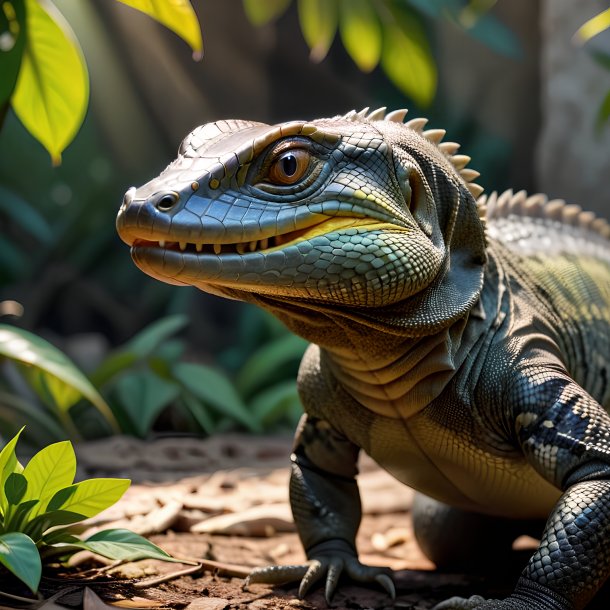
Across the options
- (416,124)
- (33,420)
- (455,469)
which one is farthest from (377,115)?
(33,420)

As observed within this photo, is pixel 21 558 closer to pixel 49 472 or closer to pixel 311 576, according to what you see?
pixel 49 472

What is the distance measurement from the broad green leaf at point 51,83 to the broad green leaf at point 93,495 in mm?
1728

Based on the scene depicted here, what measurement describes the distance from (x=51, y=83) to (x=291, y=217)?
6.35 feet

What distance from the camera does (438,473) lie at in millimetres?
3732

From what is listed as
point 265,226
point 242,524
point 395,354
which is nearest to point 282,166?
point 265,226

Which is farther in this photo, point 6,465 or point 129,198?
point 6,465

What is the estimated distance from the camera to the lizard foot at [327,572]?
3637 millimetres

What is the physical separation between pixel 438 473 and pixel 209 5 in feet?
28.1

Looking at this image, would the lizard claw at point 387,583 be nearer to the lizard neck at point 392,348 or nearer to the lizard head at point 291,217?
the lizard neck at point 392,348

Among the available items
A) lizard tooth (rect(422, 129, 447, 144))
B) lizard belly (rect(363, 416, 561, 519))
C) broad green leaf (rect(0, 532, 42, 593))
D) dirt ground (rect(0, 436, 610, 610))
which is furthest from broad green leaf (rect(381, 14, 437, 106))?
broad green leaf (rect(0, 532, 42, 593))

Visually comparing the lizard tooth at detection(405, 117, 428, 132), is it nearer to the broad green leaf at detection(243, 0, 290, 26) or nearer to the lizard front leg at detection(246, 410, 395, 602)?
the lizard front leg at detection(246, 410, 395, 602)

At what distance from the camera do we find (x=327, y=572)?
3719 millimetres

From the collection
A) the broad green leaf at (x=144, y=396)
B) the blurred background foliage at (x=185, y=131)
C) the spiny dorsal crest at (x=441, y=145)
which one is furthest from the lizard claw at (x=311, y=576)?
the blurred background foliage at (x=185, y=131)

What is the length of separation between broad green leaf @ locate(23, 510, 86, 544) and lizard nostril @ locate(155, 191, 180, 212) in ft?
4.05
